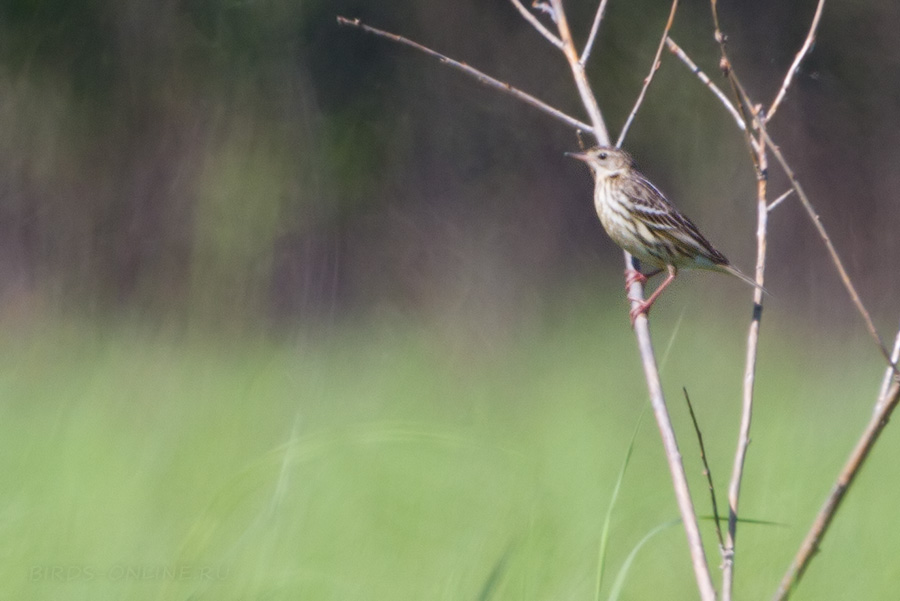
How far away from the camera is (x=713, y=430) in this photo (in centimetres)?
625

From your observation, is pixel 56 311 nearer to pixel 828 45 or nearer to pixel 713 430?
pixel 713 430

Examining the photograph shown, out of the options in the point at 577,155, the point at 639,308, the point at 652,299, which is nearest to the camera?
the point at 639,308

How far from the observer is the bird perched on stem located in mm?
4016

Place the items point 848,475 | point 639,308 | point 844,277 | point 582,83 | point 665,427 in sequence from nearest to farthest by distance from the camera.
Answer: point 848,475
point 844,277
point 665,427
point 639,308
point 582,83

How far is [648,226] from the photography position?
4066 millimetres

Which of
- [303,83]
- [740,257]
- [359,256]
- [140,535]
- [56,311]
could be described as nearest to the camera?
[140,535]

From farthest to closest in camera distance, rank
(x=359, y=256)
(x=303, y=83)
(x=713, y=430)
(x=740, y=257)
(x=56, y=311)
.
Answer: (x=303, y=83) → (x=359, y=256) → (x=56, y=311) → (x=740, y=257) → (x=713, y=430)

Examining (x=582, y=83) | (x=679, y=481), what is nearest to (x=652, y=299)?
(x=582, y=83)

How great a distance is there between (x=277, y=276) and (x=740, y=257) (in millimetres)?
3875

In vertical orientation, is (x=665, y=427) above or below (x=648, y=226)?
below

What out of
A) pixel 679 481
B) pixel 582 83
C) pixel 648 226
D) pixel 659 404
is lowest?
pixel 679 481

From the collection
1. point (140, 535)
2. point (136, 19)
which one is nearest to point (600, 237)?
point (136, 19)

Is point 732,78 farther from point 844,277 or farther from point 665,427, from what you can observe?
point 665,427

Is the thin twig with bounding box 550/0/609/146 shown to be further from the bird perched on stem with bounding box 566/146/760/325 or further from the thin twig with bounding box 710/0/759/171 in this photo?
the bird perched on stem with bounding box 566/146/760/325
